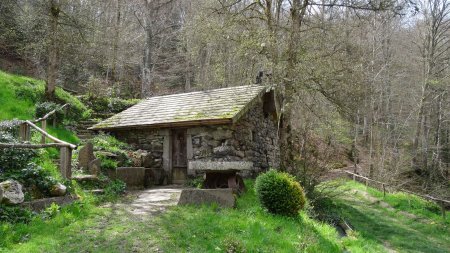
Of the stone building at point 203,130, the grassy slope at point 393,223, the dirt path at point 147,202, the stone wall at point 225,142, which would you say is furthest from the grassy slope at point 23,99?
the grassy slope at point 393,223

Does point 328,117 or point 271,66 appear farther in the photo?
point 328,117

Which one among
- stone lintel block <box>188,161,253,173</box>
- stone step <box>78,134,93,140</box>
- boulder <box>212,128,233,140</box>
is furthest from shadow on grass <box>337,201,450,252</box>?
stone step <box>78,134,93,140</box>

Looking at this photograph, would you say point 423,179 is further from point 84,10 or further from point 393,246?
point 84,10

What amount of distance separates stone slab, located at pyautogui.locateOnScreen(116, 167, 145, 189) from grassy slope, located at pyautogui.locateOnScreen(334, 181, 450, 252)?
6260 millimetres

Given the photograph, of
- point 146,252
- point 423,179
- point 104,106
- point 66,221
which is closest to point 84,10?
point 104,106

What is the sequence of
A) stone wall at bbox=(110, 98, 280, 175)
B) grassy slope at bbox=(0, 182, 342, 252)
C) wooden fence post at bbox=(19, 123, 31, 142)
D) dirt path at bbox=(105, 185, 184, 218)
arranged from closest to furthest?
grassy slope at bbox=(0, 182, 342, 252), dirt path at bbox=(105, 185, 184, 218), wooden fence post at bbox=(19, 123, 31, 142), stone wall at bbox=(110, 98, 280, 175)

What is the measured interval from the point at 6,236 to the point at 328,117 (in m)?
11.6

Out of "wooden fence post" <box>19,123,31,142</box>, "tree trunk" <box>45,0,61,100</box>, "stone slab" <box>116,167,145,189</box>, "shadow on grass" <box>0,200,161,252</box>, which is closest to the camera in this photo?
"shadow on grass" <box>0,200,161,252</box>

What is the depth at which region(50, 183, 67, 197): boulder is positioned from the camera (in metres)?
7.40

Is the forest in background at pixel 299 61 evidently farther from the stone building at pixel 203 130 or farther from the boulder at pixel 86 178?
the boulder at pixel 86 178

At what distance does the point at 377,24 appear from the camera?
23297mm

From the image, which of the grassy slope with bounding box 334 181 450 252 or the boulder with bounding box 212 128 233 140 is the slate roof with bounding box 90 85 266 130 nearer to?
the boulder with bounding box 212 128 233 140

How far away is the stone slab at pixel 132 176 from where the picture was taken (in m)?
11.2

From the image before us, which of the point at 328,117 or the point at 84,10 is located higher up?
the point at 84,10
